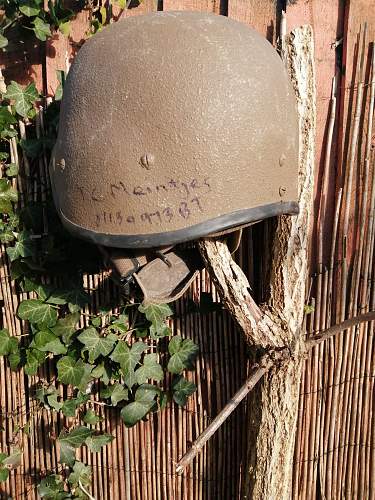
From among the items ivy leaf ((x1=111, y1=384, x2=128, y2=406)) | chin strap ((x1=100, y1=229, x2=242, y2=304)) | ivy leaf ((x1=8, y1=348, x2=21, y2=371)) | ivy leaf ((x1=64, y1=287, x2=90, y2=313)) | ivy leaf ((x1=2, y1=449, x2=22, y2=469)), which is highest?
chin strap ((x1=100, y1=229, x2=242, y2=304))

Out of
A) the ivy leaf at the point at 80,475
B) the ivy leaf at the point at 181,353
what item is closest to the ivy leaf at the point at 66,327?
the ivy leaf at the point at 181,353

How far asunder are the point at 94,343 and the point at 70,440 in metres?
0.40

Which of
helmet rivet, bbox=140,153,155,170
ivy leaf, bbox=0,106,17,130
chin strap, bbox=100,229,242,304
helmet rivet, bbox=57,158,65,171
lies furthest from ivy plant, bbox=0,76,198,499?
helmet rivet, bbox=140,153,155,170

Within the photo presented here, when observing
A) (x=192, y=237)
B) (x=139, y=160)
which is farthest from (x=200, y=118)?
(x=192, y=237)

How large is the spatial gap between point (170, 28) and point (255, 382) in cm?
114

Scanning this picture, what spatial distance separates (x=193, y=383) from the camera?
1951 mm

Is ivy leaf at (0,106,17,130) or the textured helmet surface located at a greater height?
ivy leaf at (0,106,17,130)

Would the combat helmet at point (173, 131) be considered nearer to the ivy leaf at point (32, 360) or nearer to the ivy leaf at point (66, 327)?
the ivy leaf at point (66, 327)

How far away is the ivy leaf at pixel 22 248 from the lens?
1.81 m

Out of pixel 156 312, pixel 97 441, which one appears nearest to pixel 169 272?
pixel 156 312

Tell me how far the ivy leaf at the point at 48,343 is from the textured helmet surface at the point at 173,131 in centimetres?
66

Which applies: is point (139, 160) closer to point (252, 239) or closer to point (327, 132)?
point (252, 239)

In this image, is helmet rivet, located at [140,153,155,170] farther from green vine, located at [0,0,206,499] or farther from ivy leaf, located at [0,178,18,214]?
ivy leaf, located at [0,178,18,214]

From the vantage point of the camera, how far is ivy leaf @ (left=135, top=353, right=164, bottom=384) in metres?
1.88
